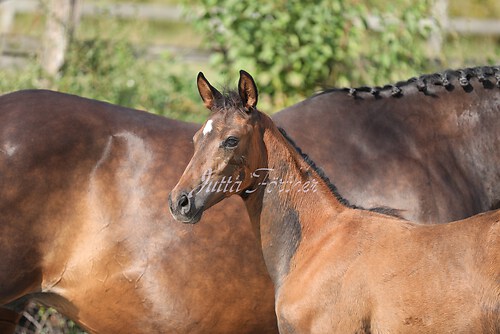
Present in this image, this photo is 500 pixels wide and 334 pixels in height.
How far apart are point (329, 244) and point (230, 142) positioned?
2.01 feet

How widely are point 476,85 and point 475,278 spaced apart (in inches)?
64.8

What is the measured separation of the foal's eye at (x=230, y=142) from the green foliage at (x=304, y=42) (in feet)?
12.0

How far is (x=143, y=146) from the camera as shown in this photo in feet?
14.3

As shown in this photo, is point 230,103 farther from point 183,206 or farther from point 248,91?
A: point 183,206

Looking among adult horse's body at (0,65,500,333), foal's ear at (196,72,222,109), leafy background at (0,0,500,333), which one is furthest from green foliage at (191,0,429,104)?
foal's ear at (196,72,222,109)

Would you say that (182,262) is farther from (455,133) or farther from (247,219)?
(455,133)

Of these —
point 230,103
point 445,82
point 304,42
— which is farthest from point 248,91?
point 304,42

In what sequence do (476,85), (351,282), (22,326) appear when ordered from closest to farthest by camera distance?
(351,282) → (476,85) → (22,326)

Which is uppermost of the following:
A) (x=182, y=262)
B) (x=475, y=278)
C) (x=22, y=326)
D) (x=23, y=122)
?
(x=23, y=122)

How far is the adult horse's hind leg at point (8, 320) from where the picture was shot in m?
4.70

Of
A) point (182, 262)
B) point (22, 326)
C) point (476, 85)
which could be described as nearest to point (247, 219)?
point (182, 262)

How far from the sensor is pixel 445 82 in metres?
4.44

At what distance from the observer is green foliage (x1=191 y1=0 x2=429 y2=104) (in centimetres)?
718

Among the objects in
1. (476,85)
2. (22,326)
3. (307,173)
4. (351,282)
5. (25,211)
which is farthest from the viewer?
(22,326)
